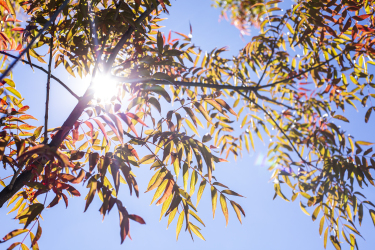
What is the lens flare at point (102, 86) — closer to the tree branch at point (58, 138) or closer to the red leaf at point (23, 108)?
the tree branch at point (58, 138)

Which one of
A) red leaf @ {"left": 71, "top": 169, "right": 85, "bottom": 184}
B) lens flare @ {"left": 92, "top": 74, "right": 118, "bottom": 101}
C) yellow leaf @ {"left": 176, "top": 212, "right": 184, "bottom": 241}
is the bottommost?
red leaf @ {"left": 71, "top": 169, "right": 85, "bottom": 184}

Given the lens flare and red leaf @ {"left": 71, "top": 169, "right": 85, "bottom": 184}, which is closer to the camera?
red leaf @ {"left": 71, "top": 169, "right": 85, "bottom": 184}

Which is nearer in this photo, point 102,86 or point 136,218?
point 136,218

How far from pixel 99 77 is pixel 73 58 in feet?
1.26

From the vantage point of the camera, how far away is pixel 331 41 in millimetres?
1482

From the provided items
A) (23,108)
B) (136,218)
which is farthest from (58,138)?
(136,218)

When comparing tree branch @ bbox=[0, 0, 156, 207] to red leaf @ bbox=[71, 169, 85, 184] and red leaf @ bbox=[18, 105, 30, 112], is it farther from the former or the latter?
red leaf @ bbox=[18, 105, 30, 112]

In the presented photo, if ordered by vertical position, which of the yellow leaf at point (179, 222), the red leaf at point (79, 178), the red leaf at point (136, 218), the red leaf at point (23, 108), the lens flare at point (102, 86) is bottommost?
the red leaf at point (136, 218)

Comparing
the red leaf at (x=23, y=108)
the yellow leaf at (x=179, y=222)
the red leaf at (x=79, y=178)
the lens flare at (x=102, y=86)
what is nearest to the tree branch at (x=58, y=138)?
the lens flare at (x=102, y=86)

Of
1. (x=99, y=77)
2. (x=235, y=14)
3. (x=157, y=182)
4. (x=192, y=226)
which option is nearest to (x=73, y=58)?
(x=99, y=77)

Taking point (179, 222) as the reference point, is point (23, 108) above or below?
above

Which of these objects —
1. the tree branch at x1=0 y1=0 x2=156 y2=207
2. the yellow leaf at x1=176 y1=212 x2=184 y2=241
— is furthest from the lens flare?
the yellow leaf at x1=176 y1=212 x2=184 y2=241

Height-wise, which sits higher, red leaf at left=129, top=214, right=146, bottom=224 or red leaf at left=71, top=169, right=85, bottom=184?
red leaf at left=71, top=169, right=85, bottom=184

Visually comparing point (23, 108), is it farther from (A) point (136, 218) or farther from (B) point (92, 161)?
(A) point (136, 218)
